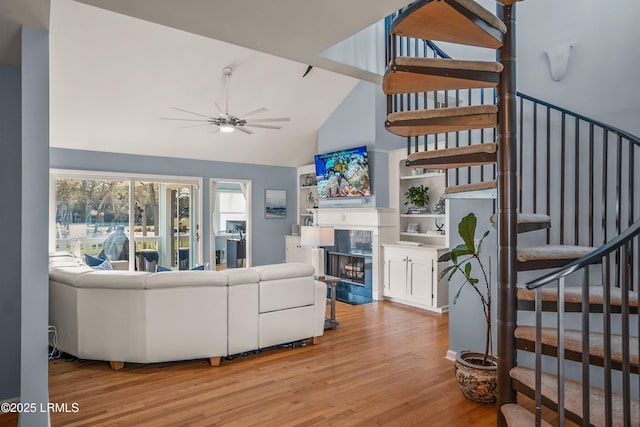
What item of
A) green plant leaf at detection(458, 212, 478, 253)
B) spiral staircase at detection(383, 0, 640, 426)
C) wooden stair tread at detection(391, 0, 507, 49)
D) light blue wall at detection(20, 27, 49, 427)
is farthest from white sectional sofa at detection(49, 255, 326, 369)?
wooden stair tread at detection(391, 0, 507, 49)

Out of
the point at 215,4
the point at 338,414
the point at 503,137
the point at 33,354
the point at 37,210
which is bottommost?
the point at 338,414

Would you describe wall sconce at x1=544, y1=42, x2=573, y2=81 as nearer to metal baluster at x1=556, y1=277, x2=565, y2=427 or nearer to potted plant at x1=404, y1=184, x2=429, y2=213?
metal baluster at x1=556, y1=277, x2=565, y2=427

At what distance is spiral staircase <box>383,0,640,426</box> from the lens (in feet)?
6.54

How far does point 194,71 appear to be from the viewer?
5.33 m

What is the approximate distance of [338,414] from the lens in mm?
Result: 2650

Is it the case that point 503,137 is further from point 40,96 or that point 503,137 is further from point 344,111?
point 344,111

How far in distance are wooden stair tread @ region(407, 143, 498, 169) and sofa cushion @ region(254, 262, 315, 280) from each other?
1.60 m

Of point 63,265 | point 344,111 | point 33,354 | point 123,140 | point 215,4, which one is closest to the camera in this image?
point 215,4

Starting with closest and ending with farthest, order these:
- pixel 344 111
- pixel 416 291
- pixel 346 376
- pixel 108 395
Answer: pixel 108 395 → pixel 346 376 → pixel 416 291 → pixel 344 111

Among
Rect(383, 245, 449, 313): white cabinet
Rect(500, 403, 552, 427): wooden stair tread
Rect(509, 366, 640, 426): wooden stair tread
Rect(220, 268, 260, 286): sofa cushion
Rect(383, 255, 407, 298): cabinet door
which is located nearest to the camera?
Rect(509, 366, 640, 426): wooden stair tread

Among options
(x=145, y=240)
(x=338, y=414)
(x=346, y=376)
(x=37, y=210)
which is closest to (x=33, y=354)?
(x=37, y=210)

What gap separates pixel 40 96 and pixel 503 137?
112 inches

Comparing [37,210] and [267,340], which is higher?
[37,210]

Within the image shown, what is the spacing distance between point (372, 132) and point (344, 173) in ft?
2.80
